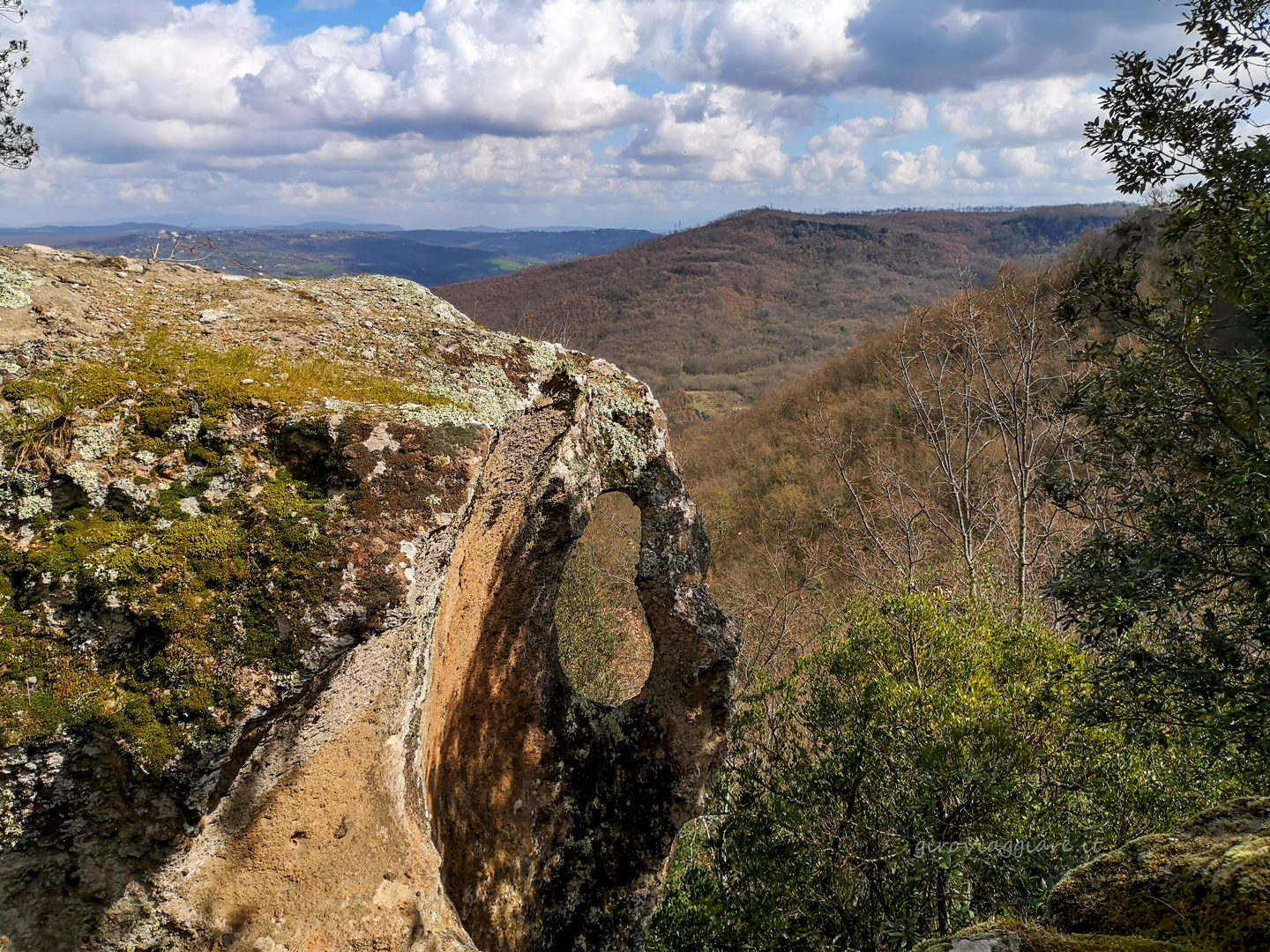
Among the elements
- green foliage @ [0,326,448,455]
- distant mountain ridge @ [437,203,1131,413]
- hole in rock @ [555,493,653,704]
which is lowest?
hole in rock @ [555,493,653,704]

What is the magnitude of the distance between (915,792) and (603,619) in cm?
1305

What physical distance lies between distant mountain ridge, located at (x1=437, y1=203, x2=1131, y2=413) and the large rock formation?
50884 millimetres

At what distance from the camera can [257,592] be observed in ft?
13.2

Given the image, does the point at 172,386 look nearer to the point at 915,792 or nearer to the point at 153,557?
the point at 153,557

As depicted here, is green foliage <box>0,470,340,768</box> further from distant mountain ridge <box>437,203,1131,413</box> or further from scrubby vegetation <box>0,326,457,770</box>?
distant mountain ridge <box>437,203,1131,413</box>

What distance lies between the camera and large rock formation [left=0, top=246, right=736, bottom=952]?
3.72 meters

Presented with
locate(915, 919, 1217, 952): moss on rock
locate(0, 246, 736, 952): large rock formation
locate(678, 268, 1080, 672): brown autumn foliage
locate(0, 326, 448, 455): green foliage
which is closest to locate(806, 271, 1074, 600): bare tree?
locate(678, 268, 1080, 672): brown autumn foliage

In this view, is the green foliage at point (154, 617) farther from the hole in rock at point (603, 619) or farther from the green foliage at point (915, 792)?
the hole in rock at point (603, 619)

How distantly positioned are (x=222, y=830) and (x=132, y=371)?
282 cm

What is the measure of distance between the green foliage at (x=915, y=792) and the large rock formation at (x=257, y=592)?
2449 millimetres

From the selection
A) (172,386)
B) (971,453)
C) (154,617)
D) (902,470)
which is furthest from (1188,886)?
(902,470)

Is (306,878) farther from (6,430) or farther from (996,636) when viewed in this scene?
(996,636)

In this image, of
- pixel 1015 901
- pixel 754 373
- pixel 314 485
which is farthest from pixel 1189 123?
pixel 754 373

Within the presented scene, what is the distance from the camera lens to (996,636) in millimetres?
7293
